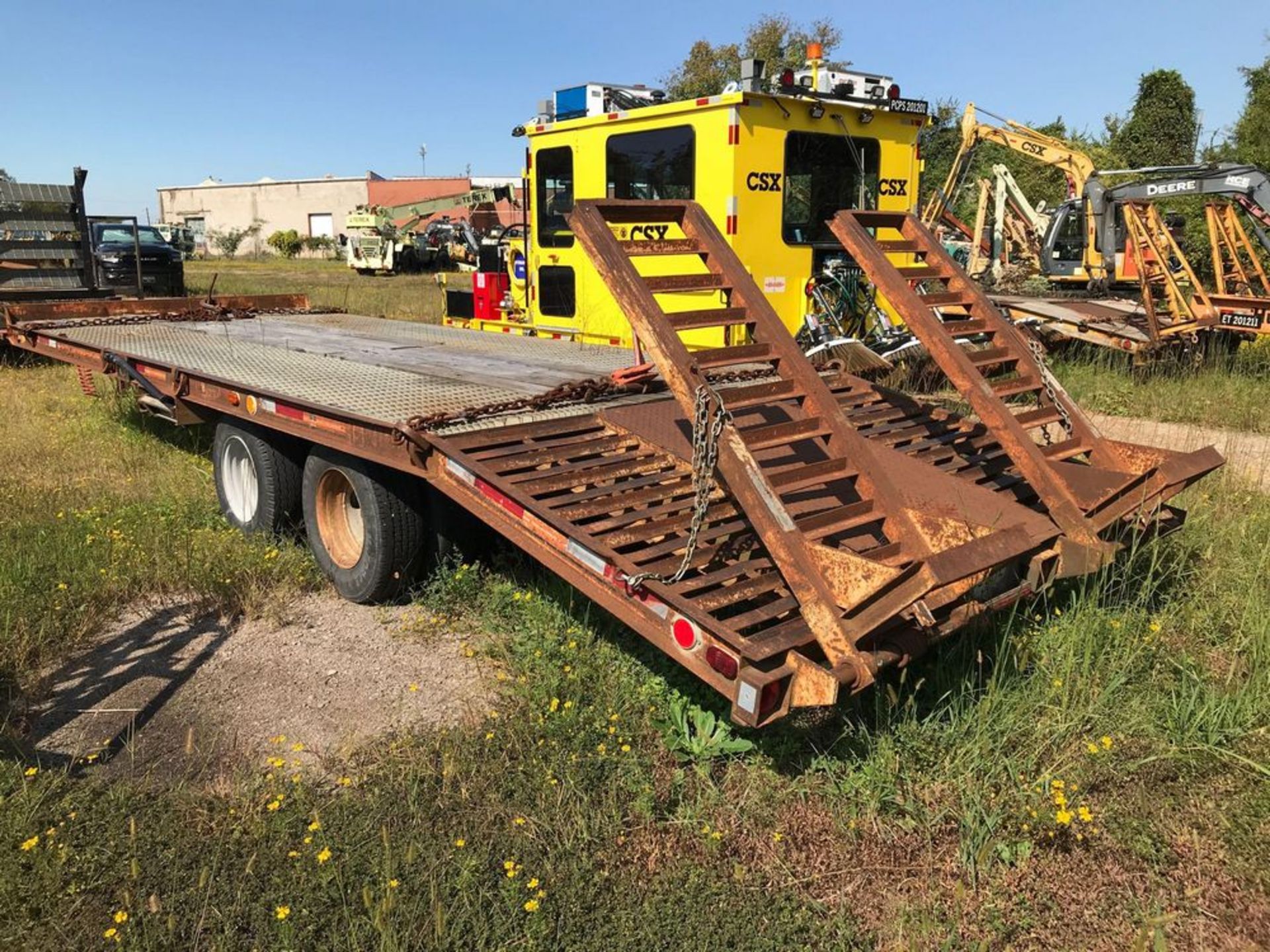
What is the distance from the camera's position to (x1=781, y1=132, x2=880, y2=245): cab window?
750cm

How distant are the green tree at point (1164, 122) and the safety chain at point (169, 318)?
25883mm

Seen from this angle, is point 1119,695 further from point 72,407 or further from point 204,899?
point 72,407

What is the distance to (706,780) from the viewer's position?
121 inches

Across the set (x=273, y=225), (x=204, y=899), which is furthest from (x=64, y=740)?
(x=273, y=225)

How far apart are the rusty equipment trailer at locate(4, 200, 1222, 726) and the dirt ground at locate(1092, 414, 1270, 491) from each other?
126 inches

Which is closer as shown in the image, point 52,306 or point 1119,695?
point 1119,695

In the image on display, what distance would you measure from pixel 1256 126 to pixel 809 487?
26202 millimetres

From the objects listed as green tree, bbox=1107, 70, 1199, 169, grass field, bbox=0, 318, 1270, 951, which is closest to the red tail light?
grass field, bbox=0, 318, 1270, 951

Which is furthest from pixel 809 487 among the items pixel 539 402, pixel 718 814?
pixel 539 402

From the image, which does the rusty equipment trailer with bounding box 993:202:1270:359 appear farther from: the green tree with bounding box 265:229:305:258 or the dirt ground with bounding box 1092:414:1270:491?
the green tree with bounding box 265:229:305:258

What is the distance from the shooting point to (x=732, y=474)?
294 centimetres

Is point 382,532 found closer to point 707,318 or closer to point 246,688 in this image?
point 246,688

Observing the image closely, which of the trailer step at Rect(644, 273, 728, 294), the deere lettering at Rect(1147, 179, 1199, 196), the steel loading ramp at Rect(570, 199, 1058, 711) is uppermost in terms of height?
the deere lettering at Rect(1147, 179, 1199, 196)

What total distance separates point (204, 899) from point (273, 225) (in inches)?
2437
